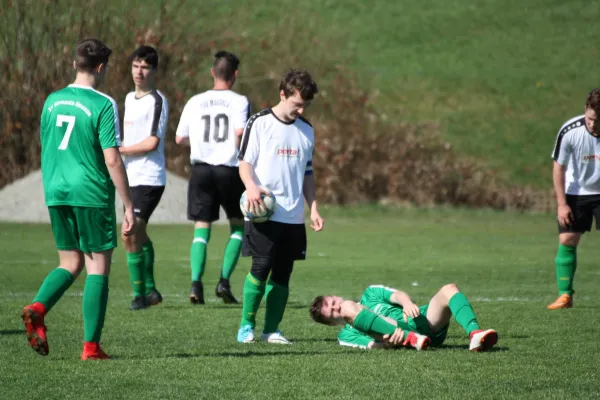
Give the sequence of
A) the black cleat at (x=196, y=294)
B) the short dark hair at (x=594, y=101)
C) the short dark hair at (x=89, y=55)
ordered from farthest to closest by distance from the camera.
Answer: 1. the black cleat at (x=196, y=294)
2. the short dark hair at (x=594, y=101)
3. the short dark hair at (x=89, y=55)

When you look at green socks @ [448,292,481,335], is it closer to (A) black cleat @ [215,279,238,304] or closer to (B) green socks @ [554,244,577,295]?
(B) green socks @ [554,244,577,295]

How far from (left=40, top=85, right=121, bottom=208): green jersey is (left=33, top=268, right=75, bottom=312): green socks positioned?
1.49ft

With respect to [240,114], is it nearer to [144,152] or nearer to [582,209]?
[144,152]

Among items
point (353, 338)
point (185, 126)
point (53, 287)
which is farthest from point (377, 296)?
point (185, 126)

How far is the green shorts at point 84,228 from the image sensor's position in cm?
698

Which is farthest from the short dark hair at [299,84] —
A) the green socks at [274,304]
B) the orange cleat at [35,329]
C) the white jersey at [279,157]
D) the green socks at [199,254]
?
the green socks at [199,254]

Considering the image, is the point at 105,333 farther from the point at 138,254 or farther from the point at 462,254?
the point at 462,254

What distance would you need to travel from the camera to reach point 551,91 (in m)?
41.1

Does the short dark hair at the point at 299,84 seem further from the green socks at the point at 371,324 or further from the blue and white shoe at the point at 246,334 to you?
Result: the blue and white shoe at the point at 246,334

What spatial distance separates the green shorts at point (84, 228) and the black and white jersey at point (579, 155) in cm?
519

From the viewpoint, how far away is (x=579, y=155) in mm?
10789

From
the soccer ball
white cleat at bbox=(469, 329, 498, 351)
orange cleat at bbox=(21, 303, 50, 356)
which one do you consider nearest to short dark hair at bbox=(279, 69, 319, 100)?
the soccer ball

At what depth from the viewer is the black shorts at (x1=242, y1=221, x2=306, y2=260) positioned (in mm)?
7973

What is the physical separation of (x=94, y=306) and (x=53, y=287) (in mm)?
286
